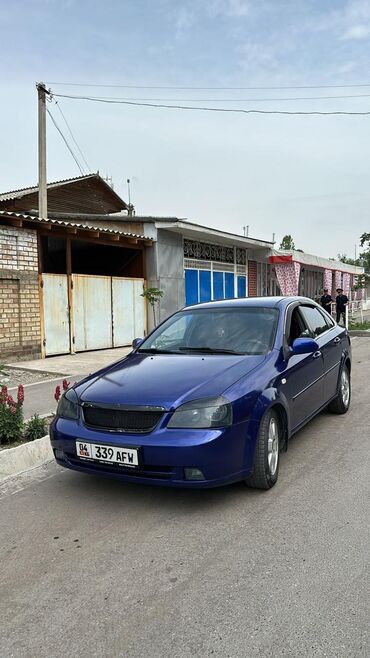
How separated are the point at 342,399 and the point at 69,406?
11.8 feet

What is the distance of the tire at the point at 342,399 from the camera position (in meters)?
6.09

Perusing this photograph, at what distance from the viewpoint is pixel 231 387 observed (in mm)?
3543

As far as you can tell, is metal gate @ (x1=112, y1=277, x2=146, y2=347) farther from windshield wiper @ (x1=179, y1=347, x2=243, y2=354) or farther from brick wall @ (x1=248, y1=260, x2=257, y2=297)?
windshield wiper @ (x1=179, y1=347, x2=243, y2=354)

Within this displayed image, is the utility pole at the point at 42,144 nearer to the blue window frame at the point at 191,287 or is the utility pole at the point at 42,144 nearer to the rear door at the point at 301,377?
the blue window frame at the point at 191,287

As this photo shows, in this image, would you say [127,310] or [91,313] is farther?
[127,310]

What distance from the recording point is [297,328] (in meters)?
5.01

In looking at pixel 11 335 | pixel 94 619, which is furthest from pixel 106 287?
pixel 94 619

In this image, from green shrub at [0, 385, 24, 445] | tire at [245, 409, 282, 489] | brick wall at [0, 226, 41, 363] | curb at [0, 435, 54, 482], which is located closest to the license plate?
tire at [245, 409, 282, 489]

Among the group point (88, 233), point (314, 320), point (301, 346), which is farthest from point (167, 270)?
point (301, 346)

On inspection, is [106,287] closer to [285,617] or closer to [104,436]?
[104,436]

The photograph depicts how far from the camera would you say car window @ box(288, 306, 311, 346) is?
475cm

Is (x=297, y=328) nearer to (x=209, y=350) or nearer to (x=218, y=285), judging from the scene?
Answer: (x=209, y=350)

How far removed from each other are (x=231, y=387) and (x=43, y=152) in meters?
12.8

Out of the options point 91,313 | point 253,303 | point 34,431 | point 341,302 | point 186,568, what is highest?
point 253,303
